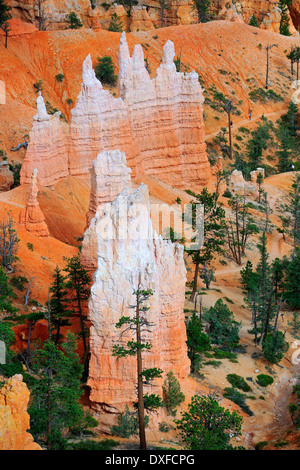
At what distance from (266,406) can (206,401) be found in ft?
28.7

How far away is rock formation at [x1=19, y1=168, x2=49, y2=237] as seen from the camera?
48.6 meters

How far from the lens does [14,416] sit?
23.6 metres

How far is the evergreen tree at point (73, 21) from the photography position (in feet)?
308

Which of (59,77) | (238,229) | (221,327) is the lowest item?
(221,327)

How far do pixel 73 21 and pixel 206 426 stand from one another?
75.3 meters

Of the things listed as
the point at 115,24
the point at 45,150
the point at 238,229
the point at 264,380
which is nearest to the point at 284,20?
the point at 115,24

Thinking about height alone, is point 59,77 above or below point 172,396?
above

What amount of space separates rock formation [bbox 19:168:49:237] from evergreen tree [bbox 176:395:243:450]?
21925 millimetres

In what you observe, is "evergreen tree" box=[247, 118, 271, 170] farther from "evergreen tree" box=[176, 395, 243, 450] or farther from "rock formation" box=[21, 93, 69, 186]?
"evergreen tree" box=[176, 395, 243, 450]

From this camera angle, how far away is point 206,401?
3080 cm

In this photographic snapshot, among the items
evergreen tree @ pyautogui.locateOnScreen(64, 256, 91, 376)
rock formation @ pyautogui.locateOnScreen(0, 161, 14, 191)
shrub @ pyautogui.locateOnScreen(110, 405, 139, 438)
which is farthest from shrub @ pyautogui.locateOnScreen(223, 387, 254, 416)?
rock formation @ pyautogui.locateOnScreen(0, 161, 14, 191)

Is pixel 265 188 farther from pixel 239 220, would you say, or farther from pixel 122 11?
pixel 122 11

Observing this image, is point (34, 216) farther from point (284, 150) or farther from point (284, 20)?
point (284, 20)

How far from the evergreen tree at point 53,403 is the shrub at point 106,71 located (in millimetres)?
63557
